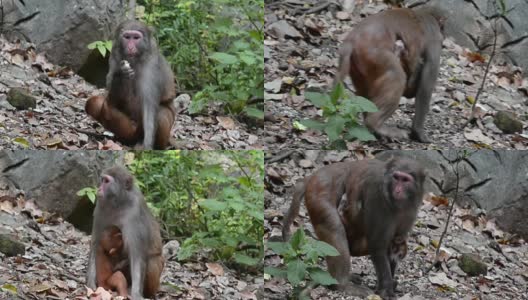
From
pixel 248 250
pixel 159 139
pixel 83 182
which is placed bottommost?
pixel 248 250

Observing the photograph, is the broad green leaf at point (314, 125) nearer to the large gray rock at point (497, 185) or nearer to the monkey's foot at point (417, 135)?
the monkey's foot at point (417, 135)

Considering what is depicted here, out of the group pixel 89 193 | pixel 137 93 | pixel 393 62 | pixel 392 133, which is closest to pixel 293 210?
pixel 392 133

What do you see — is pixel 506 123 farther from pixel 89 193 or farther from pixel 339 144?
pixel 89 193

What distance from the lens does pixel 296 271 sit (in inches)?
315

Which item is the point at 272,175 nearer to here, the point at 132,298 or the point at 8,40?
the point at 132,298

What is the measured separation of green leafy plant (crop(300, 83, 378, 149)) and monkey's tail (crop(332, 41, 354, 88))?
0.34 metres

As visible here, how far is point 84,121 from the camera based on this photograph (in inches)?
392

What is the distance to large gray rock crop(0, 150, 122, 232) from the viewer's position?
10.1 metres

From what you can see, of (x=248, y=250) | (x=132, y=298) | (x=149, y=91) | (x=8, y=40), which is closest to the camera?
(x=132, y=298)

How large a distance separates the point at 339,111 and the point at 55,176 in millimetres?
3400

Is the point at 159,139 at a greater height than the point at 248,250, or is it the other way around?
the point at 159,139

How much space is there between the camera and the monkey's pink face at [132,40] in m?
9.14

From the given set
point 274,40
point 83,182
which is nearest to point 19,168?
point 83,182

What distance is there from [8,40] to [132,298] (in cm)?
419
